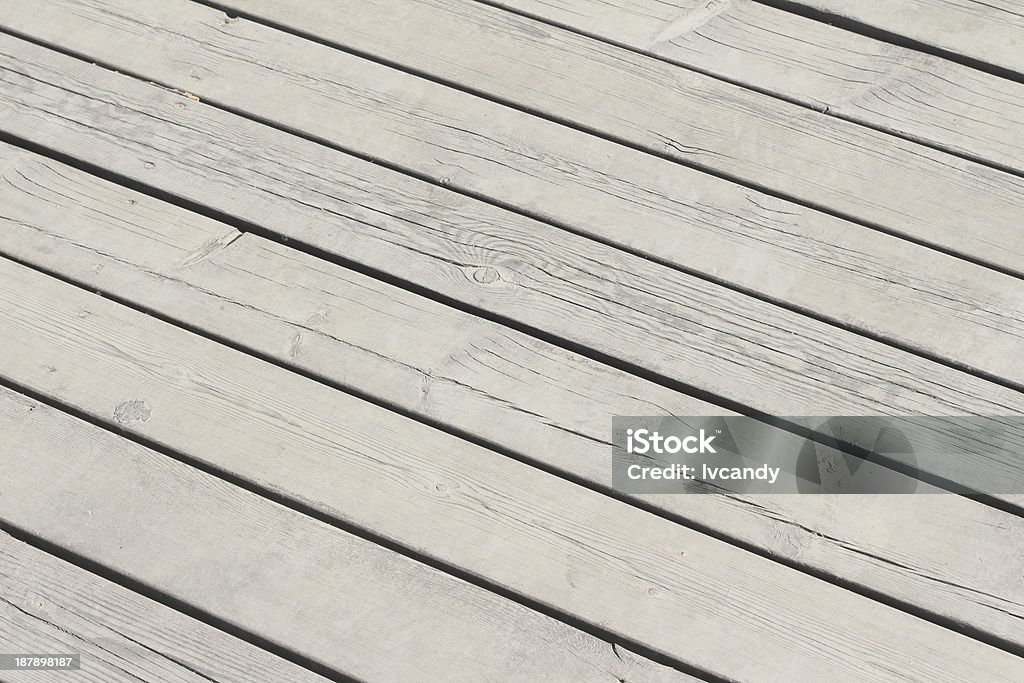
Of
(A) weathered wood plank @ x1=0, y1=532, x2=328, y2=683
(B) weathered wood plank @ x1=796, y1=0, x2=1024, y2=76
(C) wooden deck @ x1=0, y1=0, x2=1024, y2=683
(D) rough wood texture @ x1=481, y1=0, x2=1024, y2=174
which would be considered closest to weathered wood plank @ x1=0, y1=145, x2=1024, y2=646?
(C) wooden deck @ x1=0, y1=0, x2=1024, y2=683

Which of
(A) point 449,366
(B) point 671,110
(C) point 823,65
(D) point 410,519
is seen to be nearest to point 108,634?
(D) point 410,519

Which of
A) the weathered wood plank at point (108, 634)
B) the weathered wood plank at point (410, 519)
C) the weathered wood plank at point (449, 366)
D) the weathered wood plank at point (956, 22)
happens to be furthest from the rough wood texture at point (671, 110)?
the weathered wood plank at point (108, 634)

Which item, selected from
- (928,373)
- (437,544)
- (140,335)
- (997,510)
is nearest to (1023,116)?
(928,373)

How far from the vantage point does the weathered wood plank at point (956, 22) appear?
5.77 ft

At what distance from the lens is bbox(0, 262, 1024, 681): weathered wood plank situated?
1.27 m

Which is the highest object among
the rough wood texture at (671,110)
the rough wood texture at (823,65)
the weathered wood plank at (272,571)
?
the rough wood texture at (823,65)

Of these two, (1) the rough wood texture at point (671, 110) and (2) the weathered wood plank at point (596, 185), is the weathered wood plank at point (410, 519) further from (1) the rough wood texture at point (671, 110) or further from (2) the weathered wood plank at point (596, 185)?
(1) the rough wood texture at point (671, 110)

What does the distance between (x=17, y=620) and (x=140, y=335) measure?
0.42 meters

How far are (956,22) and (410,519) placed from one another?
1.28 metres

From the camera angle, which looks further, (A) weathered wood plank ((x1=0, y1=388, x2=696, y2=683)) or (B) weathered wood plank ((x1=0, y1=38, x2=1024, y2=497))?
(B) weathered wood plank ((x1=0, y1=38, x2=1024, y2=497))

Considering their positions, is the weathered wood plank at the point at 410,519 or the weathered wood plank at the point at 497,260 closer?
the weathered wood plank at the point at 410,519

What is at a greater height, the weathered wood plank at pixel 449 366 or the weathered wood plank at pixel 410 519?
the weathered wood plank at pixel 449 366

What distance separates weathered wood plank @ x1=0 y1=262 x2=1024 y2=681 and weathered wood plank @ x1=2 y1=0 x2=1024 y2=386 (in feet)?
1.37

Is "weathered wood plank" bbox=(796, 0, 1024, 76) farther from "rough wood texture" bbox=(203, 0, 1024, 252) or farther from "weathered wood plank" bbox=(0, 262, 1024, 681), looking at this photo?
"weathered wood plank" bbox=(0, 262, 1024, 681)
